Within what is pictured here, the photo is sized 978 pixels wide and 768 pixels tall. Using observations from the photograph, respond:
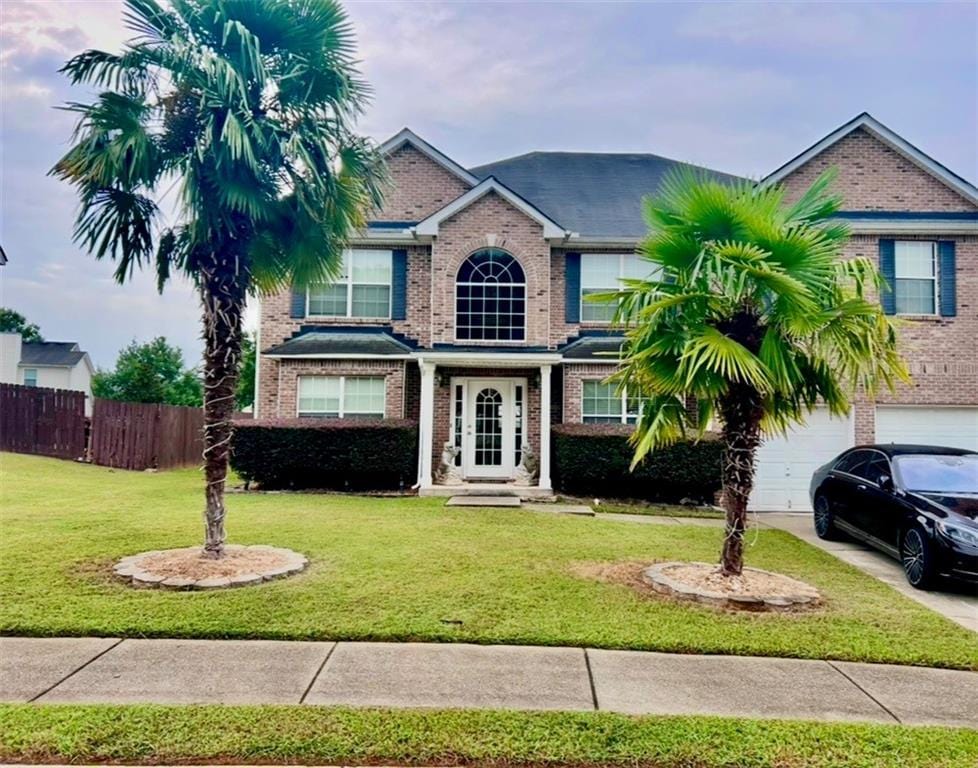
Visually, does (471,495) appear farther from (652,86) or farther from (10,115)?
(652,86)

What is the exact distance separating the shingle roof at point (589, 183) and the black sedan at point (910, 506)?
7952mm

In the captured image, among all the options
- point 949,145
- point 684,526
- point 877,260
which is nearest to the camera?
point 684,526

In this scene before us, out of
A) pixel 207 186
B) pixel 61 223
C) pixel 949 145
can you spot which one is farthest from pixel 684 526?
pixel 949 145

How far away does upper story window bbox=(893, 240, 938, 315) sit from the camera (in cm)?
1461

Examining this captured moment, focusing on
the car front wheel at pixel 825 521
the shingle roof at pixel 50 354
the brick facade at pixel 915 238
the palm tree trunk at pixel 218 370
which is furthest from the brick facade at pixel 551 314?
the shingle roof at pixel 50 354

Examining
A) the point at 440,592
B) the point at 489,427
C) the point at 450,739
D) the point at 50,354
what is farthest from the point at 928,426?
the point at 50,354

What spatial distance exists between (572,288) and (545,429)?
381 centimetres

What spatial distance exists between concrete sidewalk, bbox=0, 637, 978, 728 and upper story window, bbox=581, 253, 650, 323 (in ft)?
37.8

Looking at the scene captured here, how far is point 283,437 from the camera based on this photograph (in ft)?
45.0

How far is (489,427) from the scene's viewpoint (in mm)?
15383

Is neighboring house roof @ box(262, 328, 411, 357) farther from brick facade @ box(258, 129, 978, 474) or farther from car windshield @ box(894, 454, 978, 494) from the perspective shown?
car windshield @ box(894, 454, 978, 494)

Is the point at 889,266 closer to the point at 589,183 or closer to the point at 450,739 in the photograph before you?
the point at 589,183

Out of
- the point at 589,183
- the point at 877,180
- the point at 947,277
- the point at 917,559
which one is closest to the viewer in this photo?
the point at 917,559

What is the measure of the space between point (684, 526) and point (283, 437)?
852 centimetres
